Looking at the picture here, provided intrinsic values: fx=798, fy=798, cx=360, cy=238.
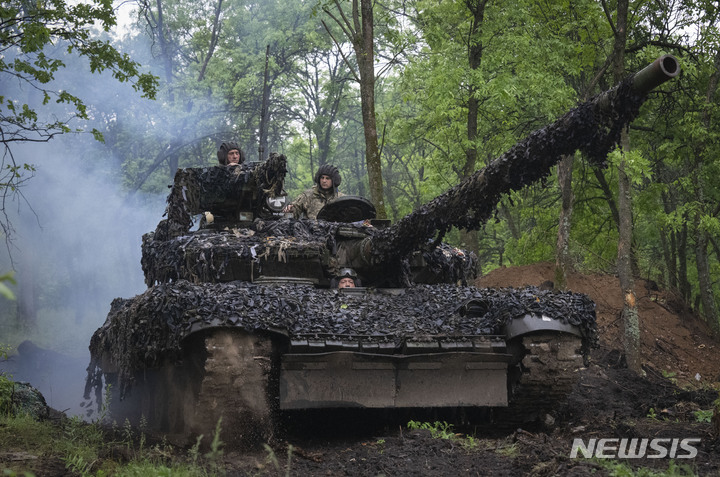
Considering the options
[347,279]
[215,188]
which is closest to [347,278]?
[347,279]

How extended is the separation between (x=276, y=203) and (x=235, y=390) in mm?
3593

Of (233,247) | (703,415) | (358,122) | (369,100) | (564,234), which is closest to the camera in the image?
(703,415)

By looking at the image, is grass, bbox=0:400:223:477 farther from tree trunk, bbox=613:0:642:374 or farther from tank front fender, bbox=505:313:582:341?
tree trunk, bbox=613:0:642:374

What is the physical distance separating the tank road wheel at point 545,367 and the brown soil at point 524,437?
0.32 metres

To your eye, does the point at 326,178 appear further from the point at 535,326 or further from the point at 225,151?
→ the point at 535,326

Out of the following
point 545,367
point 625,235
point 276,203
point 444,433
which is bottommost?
point 444,433

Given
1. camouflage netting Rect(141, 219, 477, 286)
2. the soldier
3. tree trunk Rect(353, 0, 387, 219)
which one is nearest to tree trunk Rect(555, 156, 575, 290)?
tree trunk Rect(353, 0, 387, 219)

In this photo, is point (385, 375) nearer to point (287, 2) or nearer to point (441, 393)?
point (441, 393)

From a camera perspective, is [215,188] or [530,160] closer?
[530,160]

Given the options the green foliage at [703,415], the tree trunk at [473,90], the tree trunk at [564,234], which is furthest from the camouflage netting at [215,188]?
the tree trunk at [473,90]

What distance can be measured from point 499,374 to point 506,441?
29.3 inches

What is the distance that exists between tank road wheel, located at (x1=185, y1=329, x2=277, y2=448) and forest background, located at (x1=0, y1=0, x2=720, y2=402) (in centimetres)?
238

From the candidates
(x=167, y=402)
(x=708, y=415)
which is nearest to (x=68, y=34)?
(x=167, y=402)

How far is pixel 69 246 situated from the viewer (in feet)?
86.3
